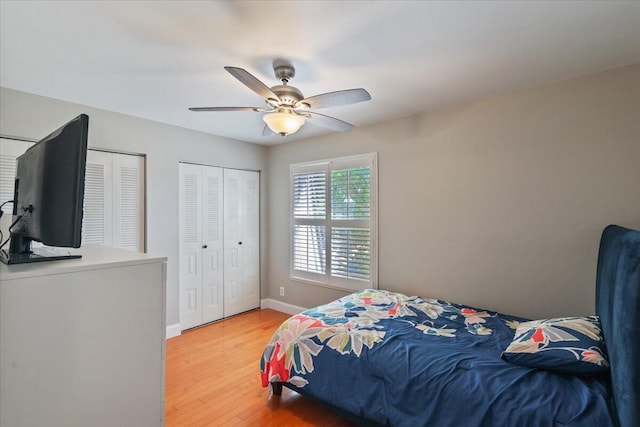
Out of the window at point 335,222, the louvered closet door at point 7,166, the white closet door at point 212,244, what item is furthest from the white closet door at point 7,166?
the window at point 335,222

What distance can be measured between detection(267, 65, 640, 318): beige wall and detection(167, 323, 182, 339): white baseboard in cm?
240

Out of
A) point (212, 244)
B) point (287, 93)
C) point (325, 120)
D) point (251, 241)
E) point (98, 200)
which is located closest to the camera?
point (287, 93)

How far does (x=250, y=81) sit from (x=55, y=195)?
1074mm

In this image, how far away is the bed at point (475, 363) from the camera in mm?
1273

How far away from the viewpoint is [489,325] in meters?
2.29

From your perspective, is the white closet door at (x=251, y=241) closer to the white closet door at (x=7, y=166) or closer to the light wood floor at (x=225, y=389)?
the light wood floor at (x=225, y=389)

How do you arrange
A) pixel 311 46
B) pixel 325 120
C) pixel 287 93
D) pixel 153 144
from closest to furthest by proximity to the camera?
1. pixel 311 46
2. pixel 287 93
3. pixel 325 120
4. pixel 153 144

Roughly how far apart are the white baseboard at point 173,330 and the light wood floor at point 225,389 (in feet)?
0.17

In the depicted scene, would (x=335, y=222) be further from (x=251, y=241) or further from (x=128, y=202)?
(x=128, y=202)

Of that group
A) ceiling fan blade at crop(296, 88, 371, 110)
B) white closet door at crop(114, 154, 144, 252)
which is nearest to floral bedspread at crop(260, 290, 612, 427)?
ceiling fan blade at crop(296, 88, 371, 110)

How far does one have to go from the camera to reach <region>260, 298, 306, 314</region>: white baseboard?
4137 millimetres

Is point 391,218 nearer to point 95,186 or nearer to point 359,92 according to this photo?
point 359,92

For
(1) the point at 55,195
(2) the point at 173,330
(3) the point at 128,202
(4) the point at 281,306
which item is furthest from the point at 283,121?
(4) the point at 281,306

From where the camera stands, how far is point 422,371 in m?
1.73
